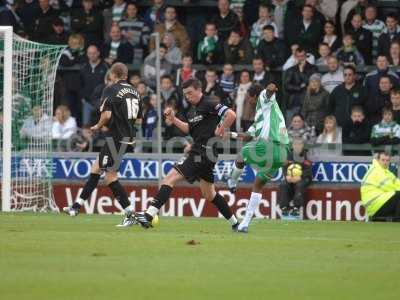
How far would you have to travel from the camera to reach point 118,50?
77.5 ft

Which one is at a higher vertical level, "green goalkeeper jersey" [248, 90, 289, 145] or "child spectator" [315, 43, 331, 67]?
"child spectator" [315, 43, 331, 67]

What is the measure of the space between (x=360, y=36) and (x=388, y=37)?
58 cm

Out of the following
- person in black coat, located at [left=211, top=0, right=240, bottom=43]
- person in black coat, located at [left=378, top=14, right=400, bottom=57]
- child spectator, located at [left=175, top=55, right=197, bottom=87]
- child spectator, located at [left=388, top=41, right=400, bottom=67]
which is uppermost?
person in black coat, located at [left=211, top=0, right=240, bottom=43]

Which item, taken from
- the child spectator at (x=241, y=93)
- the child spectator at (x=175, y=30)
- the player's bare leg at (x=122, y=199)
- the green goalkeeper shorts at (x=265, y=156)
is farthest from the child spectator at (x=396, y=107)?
the player's bare leg at (x=122, y=199)

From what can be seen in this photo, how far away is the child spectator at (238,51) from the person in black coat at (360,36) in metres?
2.03

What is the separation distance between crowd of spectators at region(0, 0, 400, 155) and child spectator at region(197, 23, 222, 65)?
0.08 feet

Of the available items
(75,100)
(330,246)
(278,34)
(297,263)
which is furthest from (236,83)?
(297,263)

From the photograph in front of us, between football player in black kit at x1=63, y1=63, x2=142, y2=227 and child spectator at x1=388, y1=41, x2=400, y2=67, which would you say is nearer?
football player in black kit at x1=63, y1=63, x2=142, y2=227

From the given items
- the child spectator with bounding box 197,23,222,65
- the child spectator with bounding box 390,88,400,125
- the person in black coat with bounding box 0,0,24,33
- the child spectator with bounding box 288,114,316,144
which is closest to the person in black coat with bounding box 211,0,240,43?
the child spectator with bounding box 197,23,222,65

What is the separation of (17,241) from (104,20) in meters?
12.0

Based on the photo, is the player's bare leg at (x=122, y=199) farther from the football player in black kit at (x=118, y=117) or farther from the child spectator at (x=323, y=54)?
the child spectator at (x=323, y=54)

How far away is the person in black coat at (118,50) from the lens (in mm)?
23469

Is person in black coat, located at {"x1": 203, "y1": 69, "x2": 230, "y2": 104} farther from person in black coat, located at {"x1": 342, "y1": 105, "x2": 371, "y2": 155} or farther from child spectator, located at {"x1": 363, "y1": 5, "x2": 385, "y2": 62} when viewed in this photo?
child spectator, located at {"x1": 363, "y1": 5, "x2": 385, "y2": 62}

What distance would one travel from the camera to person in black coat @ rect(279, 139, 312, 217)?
68.6 ft
